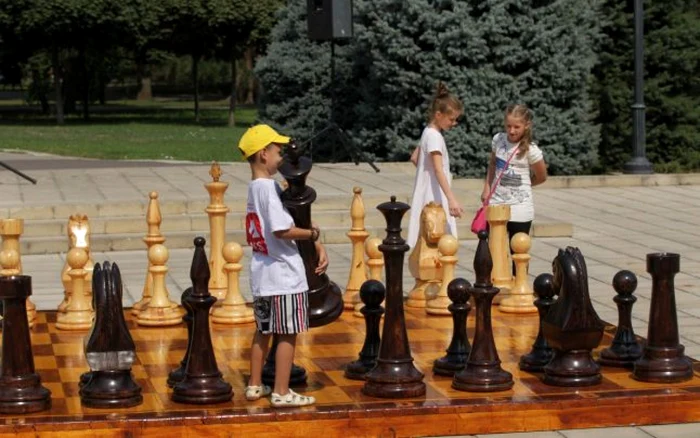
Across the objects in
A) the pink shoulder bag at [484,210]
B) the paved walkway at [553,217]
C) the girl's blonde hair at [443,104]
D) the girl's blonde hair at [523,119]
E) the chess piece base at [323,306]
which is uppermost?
the girl's blonde hair at [443,104]

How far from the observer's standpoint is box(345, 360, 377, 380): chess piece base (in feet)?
23.2

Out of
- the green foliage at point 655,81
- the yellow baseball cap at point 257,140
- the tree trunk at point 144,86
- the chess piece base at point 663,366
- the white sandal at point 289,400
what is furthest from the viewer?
the tree trunk at point 144,86

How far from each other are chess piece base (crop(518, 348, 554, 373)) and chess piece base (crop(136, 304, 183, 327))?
244cm

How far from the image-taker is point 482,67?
19.0 metres

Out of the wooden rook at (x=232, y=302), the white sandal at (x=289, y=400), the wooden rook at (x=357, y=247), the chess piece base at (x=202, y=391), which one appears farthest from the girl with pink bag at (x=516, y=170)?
the chess piece base at (x=202, y=391)

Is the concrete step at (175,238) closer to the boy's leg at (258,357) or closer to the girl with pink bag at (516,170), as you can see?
the girl with pink bag at (516,170)

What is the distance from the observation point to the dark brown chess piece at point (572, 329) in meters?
6.63

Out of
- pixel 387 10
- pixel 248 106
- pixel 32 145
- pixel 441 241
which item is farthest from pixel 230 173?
pixel 248 106

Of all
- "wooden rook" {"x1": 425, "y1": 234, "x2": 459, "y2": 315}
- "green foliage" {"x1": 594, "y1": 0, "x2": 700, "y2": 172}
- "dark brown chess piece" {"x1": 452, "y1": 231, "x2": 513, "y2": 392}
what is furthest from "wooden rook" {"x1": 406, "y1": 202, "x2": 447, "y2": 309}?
"green foliage" {"x1": 594, "y1": 0, "x2": 700, "y2": 172}

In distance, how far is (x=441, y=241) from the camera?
9.01 meters

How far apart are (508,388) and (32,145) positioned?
21.3m

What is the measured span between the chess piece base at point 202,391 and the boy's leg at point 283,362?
242 millimetres

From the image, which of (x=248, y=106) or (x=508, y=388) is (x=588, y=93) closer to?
(x=508, y=388)

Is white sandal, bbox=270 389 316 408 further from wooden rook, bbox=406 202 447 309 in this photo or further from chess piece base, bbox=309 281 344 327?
wooden rook, bbox=406 202 447 309
